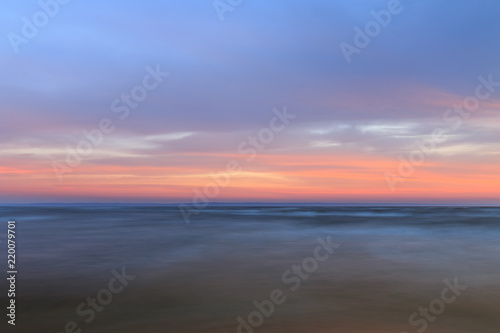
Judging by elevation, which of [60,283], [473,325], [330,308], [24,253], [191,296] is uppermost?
[24,253]

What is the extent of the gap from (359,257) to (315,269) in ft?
11.5

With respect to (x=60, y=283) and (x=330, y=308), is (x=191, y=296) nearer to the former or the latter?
(x=330, y=308)

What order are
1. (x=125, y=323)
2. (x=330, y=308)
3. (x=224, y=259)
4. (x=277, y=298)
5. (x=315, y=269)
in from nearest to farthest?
1. (x=125, y=323)
2. (x=330, y=308)
3. (x=277, y=298)
4. (x=315, y=269)
5. (x=224, y=259)

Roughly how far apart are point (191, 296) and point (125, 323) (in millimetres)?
2142

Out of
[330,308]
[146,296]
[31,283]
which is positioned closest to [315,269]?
[330,308]

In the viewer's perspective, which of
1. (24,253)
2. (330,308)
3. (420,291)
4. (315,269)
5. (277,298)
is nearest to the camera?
(330,308)

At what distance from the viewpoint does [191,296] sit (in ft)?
31.5

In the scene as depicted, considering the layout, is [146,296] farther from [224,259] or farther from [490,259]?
[490,259]

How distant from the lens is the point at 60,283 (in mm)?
10992

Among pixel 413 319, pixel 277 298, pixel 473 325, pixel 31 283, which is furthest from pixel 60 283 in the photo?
pixel 473 325

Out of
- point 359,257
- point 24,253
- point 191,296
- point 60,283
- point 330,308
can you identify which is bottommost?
point 330,308

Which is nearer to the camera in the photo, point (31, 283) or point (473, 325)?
point (473, 325)

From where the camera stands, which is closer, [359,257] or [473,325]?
[473,325]

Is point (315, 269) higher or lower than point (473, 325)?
higher
